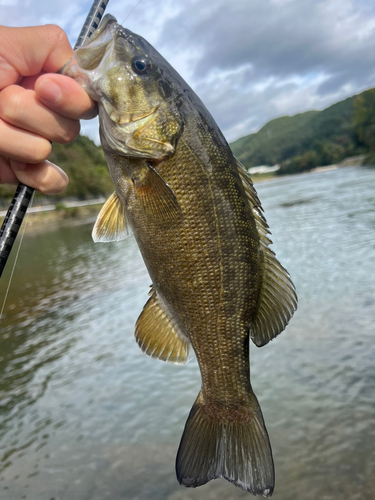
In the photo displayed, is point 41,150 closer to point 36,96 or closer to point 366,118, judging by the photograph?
point 36,96

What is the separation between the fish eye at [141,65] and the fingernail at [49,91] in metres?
0.55

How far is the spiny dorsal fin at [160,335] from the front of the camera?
7.82ft

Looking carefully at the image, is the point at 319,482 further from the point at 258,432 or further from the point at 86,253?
the point at 86,253

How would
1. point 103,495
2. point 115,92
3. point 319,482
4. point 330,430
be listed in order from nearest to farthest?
point 115,92
point 319,482
point 103,495
point 330,430

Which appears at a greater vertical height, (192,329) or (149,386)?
(192,329)

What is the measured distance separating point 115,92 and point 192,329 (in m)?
1.40

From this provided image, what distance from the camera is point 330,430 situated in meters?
4.83

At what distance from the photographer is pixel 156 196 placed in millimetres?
2055

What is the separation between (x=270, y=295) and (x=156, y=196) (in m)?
0.90

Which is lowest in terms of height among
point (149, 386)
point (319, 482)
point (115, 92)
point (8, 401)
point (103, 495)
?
point (319, 482)

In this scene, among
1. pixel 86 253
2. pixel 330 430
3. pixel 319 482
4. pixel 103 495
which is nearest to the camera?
pixel 319 482

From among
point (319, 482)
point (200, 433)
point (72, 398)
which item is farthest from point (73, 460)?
point (200, 433)

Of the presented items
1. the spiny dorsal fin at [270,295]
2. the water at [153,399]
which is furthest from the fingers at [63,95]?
the water at [153,399]

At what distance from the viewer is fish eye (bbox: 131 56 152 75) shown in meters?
2.09
